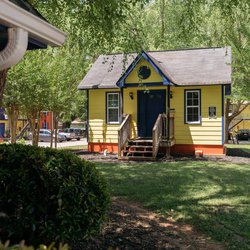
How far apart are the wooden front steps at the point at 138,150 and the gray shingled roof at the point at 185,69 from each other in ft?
9.97

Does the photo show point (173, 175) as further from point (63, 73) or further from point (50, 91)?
point (63, 73)

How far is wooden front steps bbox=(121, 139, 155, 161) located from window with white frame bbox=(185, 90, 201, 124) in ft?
8.25

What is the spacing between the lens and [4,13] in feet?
11.5

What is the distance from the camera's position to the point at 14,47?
3.80 meters

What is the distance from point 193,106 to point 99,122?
15.5 feet

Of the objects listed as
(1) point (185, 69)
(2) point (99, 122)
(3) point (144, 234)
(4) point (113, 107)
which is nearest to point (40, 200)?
(3) point (144, 234)

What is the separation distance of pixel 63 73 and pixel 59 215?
16.9m

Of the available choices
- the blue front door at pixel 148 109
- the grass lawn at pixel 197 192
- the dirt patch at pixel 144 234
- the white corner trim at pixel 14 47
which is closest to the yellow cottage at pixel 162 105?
the blue front door at pixel 148 109

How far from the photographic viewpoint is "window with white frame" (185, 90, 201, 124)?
17953 mm

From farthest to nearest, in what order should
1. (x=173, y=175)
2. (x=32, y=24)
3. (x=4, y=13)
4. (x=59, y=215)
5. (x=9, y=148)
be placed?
(x=173, y=175) < (x=9, y=148) < (x=59, y=215) < (x=32, y=24) < (x=4, y=13)

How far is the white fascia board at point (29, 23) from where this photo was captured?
3529 mm

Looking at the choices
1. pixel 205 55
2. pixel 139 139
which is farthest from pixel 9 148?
pixel 205 55

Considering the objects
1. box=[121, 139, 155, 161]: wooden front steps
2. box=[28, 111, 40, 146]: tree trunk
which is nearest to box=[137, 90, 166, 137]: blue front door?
box=[121, 139, 155, 161]: wooden front steps

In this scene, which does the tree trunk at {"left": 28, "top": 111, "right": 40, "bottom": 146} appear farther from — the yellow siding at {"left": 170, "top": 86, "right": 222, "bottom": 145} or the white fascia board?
the white fascia board
